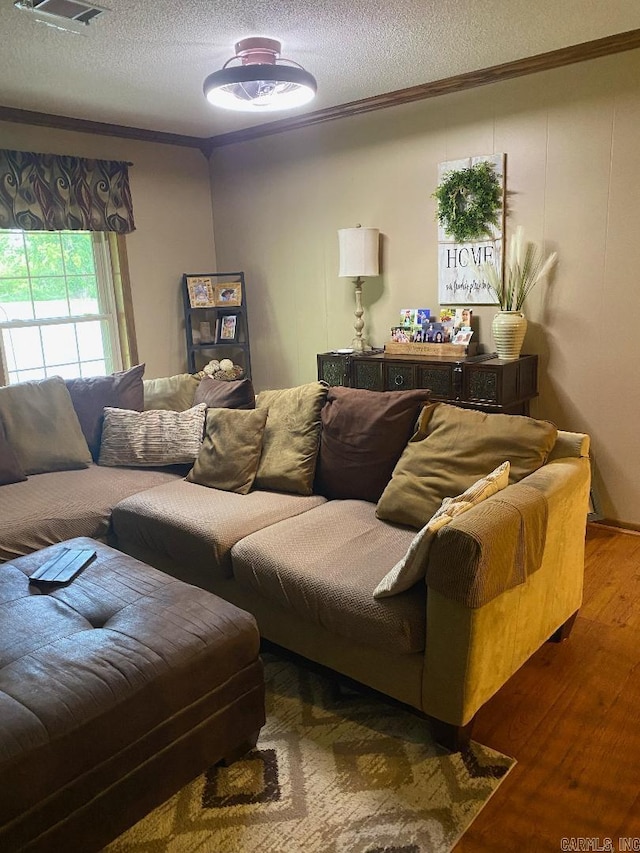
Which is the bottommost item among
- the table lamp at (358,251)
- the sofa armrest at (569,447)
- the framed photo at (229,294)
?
the sofa armrest at (569,447)

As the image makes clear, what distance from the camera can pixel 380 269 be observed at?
4355mm

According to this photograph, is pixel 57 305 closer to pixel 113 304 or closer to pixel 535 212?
pixel 113 304

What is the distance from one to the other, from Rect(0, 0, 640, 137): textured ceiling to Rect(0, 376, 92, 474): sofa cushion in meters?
1.61

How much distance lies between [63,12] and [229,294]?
2.56 m

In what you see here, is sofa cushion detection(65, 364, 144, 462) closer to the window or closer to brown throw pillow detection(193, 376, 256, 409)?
brown throw pillow detection(193, 376, 256, 409)

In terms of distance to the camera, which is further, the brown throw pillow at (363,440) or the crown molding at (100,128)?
the crown molding at (100,128)

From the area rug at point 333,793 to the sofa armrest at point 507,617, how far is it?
0.51ft

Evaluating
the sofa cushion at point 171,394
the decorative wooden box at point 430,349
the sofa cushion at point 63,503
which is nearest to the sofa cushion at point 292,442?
the sofa cushion at point 63,503

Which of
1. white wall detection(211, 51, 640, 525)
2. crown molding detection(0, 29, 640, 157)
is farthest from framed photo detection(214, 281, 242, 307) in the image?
crown molding detection(0, 29, 640, 157)

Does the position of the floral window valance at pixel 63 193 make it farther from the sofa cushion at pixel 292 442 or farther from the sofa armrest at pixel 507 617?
the sofa armrest at pixel 507 617

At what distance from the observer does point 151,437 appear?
3340mm

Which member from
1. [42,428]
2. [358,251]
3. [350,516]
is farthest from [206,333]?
[350,516]

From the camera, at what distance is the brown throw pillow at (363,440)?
105 inches

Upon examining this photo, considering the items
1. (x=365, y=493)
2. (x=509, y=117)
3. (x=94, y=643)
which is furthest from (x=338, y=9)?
(x=94, y=643)
